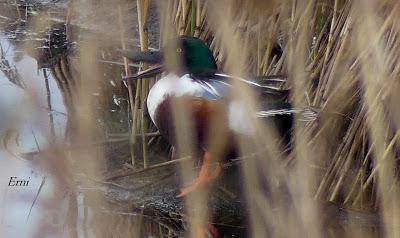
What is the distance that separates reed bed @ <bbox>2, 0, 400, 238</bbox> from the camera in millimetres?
2789

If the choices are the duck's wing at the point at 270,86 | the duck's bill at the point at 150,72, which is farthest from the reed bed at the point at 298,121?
the duck's bill at the point at 150,72

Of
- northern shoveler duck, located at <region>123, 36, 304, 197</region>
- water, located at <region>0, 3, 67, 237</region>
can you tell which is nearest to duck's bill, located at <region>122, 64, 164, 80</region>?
northern shoveler duck, located at <region>123, 36, 304, 197</region>

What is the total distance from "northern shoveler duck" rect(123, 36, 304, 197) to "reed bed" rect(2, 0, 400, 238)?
0.05 meters

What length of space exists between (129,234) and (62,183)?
1.03ft

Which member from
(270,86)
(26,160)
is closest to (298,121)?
(270,86)

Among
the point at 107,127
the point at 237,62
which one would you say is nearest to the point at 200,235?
the point at 237,62

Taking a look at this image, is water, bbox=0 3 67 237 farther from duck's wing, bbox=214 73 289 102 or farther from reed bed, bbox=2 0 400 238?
duck's wing, bbox=214 73 289 102

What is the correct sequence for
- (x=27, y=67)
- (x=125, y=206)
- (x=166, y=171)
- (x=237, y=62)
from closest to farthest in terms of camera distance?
(x=237, y=62)
(x=125, y=206)
(x=166, y=171)
(x=27, y=67)

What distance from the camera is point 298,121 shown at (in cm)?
305

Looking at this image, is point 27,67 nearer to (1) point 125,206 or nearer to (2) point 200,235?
(1) point 125,206

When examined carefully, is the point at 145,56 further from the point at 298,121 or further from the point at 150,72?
the point at 298,121

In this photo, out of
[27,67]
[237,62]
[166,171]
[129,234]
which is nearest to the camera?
[237,62]

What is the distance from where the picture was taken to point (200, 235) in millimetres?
3086

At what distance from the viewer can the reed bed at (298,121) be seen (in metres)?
2.79
